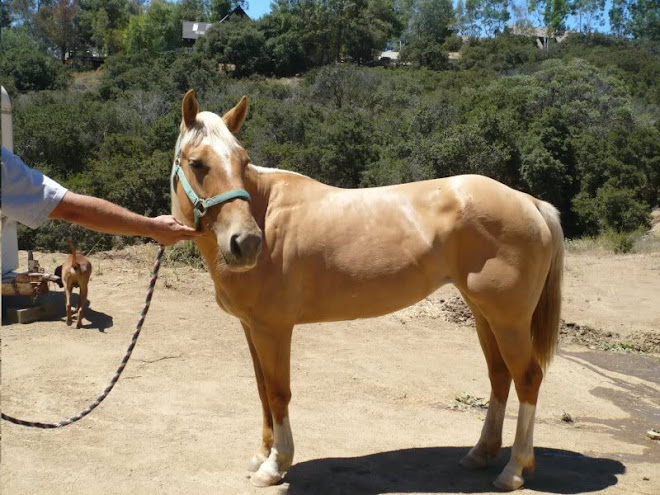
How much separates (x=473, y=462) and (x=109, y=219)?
289 centimetres

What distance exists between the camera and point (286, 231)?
375cm

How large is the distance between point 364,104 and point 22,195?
3394 centimetres

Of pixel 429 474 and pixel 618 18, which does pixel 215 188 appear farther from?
pixel 618 18

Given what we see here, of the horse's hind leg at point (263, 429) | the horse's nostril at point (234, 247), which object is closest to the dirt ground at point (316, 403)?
the horse's hind leg at point (263, 429)

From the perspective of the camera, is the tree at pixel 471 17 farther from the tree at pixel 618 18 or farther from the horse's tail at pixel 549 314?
the horse's tail at pixel 549 314

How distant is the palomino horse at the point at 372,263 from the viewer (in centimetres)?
369

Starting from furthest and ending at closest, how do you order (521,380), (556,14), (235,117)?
(556,14) < (521,380) < (235,117)

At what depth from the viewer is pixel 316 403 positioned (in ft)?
17.6

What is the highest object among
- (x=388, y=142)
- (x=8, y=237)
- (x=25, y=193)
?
(x=388, y=142)

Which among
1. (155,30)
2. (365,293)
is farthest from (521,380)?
(155,30)

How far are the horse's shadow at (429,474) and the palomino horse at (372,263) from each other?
7.1 inches

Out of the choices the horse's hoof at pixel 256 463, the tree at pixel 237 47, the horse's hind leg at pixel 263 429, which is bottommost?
the horse's hoof at pixel 256 463

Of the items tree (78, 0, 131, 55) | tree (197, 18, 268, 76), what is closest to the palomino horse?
tree (197, 18, 268, 76)

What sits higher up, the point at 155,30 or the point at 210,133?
the point at 155,30
